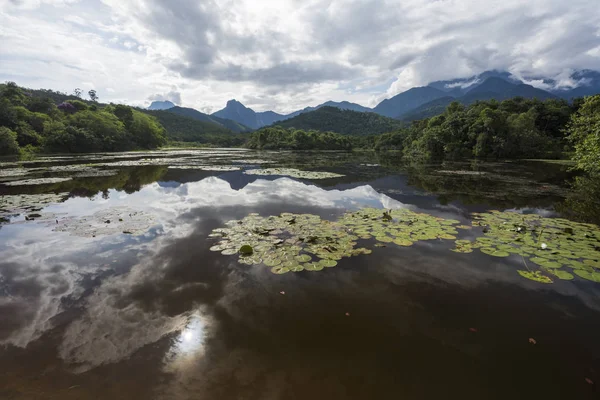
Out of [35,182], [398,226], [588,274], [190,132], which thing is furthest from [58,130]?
[190,132]

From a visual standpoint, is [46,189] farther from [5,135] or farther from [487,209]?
[5,135]

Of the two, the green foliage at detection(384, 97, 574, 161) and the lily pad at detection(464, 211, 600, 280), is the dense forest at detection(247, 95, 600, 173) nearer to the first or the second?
the green foliage at detection(384, 97, 574, 161)

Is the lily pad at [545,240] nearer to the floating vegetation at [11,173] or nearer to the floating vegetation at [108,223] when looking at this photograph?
the floating vegetation at [108,223]

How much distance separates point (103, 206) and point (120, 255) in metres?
6.49

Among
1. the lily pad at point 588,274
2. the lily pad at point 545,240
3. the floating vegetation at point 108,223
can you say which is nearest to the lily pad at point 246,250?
the floating vegetation at point 108,223

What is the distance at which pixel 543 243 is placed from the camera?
296 inches

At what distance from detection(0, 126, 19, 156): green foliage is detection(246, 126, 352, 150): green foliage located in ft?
219

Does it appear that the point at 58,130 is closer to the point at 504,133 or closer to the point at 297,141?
the point at 297,141

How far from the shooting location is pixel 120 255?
23.1 feet

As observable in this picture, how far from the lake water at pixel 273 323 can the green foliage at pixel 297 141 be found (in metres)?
92.2

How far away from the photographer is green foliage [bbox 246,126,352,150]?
98.6 meters

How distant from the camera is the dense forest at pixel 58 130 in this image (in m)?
47.2

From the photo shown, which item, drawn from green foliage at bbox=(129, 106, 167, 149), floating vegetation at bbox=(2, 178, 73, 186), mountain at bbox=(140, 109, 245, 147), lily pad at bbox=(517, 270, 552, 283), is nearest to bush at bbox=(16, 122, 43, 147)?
green foliage at bbox=(129, 106, 167, 149)

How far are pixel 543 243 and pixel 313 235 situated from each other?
683 centimetres
